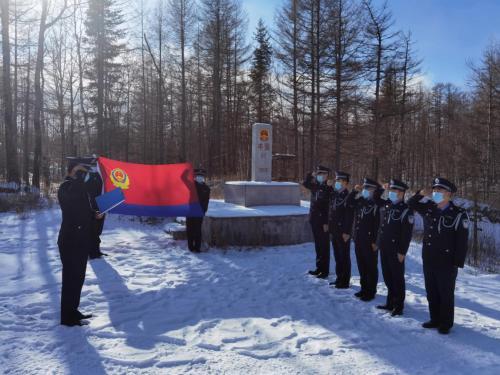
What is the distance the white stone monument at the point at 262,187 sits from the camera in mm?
11664

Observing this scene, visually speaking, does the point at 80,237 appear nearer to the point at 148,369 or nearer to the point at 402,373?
the point at 148,369

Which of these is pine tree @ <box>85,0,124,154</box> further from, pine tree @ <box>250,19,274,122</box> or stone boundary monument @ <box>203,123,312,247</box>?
stone boundary monument @ <box>203,123,312,247</box>

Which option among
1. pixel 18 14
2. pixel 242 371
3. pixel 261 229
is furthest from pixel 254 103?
pixel 242 371

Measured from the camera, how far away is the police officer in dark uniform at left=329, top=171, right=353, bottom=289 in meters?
6.35

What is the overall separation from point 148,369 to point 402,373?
245cm

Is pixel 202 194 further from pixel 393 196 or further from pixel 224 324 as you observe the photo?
pixel 393 196

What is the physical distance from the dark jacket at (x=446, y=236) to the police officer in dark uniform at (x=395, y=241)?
430 mm

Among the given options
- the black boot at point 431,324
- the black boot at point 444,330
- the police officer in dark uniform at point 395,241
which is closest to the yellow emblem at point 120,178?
the police officer in dark uniform at point 395,241

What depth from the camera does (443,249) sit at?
448cm

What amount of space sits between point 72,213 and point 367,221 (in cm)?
413

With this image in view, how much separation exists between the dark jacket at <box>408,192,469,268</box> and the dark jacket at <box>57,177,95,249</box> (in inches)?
168

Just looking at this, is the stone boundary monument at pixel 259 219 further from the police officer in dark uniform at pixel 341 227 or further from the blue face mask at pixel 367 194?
the blue face mask at pixel 367 194

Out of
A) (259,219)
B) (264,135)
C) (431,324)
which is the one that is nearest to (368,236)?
(431,324)

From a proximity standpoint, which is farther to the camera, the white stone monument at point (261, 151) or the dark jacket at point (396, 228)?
the white stone monument at point (261, 151)
